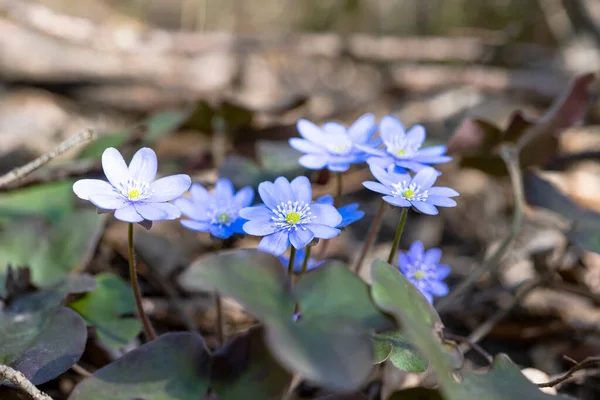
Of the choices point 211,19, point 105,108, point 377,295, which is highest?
point 377,295

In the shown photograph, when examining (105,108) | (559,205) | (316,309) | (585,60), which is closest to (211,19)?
(105,108)

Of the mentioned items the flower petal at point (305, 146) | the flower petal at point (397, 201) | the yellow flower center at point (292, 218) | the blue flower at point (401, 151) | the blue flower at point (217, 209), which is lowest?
the blue flower at point (217, 209)

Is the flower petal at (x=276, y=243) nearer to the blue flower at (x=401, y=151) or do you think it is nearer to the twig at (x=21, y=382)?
the blue flower at (x=401, y=151)

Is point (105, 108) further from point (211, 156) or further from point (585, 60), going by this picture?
point (585, 60)

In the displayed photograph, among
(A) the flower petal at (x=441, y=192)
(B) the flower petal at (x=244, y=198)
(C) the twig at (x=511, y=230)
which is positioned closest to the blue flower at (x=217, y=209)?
(B) the flower petal at (x=244, y=198)

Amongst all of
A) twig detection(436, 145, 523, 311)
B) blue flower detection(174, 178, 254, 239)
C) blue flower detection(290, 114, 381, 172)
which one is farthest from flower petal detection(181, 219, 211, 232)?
twig detection(436, 145, 523, 311)

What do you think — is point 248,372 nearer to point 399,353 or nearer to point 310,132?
point 399,353

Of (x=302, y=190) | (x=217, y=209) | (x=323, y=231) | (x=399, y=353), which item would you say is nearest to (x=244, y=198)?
(x=217, y=209)

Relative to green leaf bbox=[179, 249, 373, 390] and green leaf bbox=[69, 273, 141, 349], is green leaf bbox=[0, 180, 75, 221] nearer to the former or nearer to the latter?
green leaf bbox=[69, 273, 141, 349]
